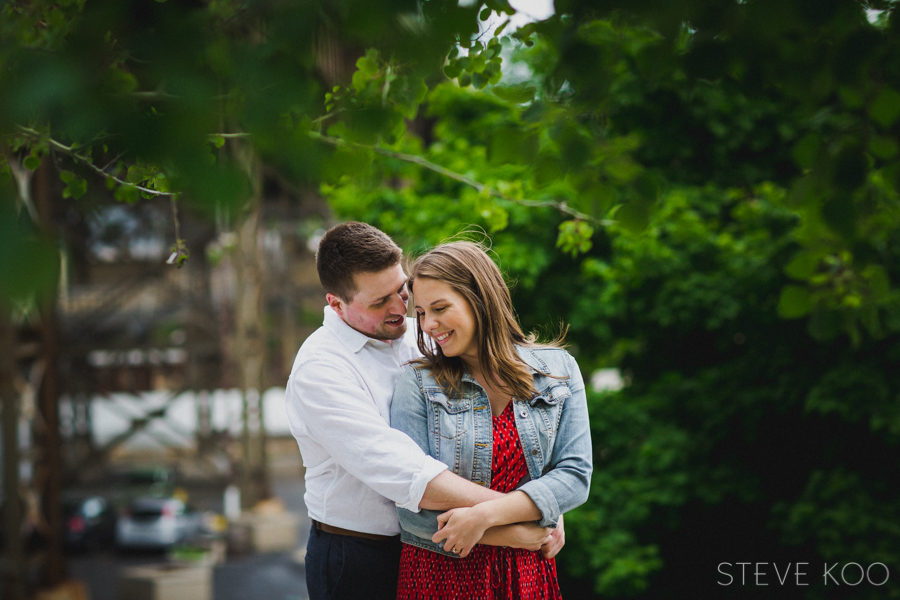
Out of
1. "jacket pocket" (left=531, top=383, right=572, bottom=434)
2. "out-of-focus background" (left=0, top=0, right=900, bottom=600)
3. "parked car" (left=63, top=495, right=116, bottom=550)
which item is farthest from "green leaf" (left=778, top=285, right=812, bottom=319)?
"parked car" (left=63, top=495, right=116, bottom=550)

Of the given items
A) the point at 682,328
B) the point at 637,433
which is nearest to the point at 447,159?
the point at 682,328

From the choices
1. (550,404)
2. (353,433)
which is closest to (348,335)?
(353,433)

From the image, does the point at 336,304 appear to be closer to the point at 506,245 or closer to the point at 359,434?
the point at 359,434

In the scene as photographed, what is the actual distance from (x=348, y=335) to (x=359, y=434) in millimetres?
349

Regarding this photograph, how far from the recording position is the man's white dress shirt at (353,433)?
1.81 m

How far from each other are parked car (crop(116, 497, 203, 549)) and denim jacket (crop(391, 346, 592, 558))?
37.4 ft

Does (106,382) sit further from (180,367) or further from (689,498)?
(689,498)

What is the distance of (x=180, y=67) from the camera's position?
0.73 m

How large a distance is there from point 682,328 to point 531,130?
5.26 meters

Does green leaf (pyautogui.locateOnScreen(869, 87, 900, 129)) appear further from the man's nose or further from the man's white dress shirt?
the man's nose

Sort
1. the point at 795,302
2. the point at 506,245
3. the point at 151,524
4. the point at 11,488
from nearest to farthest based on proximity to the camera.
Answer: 1. the point at 795,302
2. the point at 506,245
3. the point at 11,488
4. the point at 151,524

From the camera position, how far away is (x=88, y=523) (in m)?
12.5

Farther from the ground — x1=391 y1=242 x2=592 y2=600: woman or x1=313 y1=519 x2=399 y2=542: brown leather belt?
x1=391 y1=242 x2=592 y2=600: woman

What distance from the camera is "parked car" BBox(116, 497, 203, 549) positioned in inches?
472
